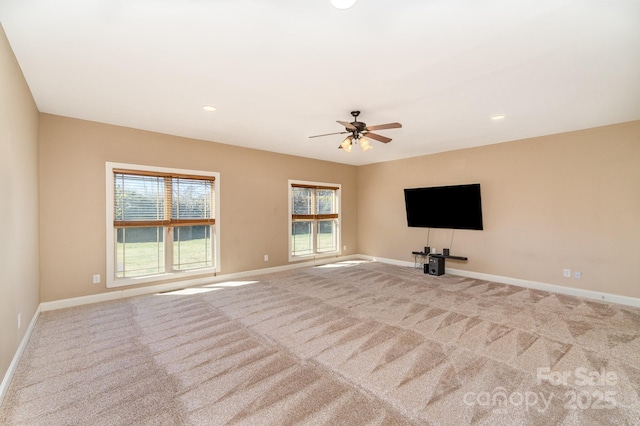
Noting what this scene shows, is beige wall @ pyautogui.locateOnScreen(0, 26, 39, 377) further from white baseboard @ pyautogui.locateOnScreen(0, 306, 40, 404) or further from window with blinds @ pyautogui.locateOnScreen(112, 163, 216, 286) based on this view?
window with blinds @ pyautogui.locateOnScreen(112, 163, 216, 286)

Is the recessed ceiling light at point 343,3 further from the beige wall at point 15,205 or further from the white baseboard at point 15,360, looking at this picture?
the white baseboard at point 15,360

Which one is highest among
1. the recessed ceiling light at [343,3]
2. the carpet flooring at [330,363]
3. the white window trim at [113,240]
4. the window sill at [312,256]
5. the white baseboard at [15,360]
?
the recessed ceiling light at [343,3]

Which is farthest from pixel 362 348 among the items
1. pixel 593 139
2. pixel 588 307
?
pixel 593 139

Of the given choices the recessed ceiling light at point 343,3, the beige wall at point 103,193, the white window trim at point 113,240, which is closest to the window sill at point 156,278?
the white window trim at point 113,240

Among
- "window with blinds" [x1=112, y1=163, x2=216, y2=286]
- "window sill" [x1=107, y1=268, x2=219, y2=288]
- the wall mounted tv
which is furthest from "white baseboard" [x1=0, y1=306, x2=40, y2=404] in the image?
the wall mounted tv

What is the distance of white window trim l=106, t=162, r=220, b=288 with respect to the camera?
4.24m

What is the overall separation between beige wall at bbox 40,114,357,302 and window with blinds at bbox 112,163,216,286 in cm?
21

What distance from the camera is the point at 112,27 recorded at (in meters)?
2.04

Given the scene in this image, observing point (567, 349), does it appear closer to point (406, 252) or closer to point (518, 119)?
point (518, 119)

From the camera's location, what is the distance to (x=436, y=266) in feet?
19.0

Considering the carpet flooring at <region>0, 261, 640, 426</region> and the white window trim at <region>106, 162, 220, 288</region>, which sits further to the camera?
the white window trim at <region>106, 162, 220, 288</region>

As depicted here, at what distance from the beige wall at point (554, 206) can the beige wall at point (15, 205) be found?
21.6ft

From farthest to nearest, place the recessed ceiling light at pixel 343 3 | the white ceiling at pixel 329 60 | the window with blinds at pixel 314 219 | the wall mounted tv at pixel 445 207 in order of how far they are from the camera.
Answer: the window with blinds at pixel 314 219 → the wall mounted tv at pixel 445 207 → the white ceiling at pixel 329 60 → the recessed ceiling light at pixel 343 3

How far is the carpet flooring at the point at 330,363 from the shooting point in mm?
1888
